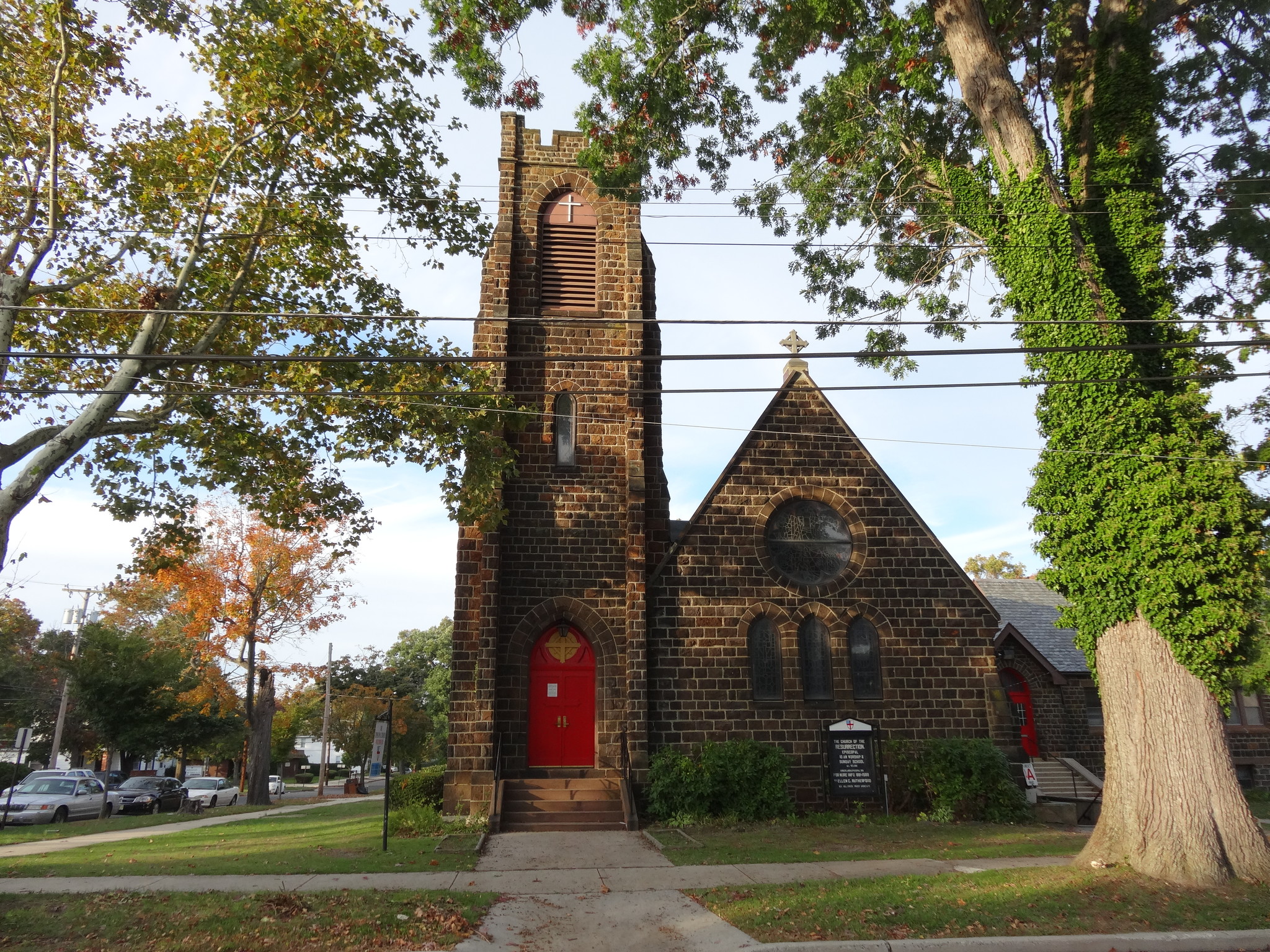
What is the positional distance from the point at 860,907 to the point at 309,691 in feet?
147

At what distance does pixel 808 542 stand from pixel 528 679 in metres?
6.28

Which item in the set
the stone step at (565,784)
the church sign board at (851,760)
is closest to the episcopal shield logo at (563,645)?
the stone step at (565,784)

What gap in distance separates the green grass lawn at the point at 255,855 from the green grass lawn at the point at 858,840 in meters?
3.51

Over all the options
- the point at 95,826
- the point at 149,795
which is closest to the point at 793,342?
the point at 95,826

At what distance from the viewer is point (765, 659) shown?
54.0 feet

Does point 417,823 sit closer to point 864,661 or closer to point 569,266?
point 864,661

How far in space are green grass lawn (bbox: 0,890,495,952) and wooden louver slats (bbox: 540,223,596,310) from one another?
498 inches

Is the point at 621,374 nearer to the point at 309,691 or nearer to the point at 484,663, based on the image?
the point at 484,663

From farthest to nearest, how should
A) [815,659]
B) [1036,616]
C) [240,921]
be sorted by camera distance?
[1036,616] < [815,659] < [240,921]

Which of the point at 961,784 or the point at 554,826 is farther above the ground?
the point at 961,784

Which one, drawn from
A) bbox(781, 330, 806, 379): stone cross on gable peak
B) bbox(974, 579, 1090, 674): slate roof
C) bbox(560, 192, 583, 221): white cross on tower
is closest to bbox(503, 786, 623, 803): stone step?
bbox(781, 330, 806, 379): stone cross on gable peak

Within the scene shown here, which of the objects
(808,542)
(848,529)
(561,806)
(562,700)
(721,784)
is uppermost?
(848,529)

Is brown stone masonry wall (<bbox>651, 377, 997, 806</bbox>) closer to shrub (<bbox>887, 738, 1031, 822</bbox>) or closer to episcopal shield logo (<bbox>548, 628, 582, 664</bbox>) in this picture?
shrub (<bbox>887, 738, 1031, 822</bbox>)

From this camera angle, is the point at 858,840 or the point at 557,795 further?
the point at 557,795
